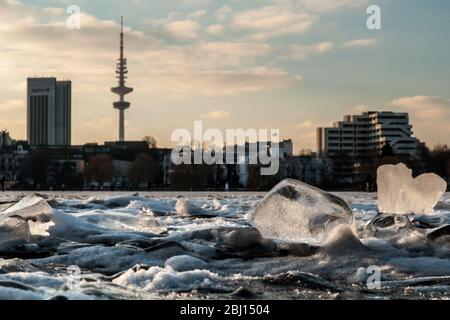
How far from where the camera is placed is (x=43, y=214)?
1523 cm

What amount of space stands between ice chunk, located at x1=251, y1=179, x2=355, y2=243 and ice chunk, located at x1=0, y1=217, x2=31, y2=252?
3882 mm

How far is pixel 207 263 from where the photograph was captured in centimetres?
1053

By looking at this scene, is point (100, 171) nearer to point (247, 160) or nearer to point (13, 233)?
point (247, 160)

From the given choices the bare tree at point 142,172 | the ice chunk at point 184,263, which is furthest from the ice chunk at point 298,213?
the bare tree at point 142,172

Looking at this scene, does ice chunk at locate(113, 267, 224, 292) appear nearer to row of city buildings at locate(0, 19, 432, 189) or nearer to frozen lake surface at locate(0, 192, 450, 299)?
frozen lake surface at locate(0, 192, 450, 299)

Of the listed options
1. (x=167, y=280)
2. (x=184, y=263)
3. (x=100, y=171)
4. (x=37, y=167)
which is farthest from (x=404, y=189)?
(x=37, y=167)

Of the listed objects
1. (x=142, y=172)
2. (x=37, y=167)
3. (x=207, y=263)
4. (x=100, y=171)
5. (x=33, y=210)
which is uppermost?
(x=37, y=167)

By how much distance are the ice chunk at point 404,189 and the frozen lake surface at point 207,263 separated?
19.9 feet

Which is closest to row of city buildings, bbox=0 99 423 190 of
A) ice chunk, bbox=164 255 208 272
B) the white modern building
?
the white modern building

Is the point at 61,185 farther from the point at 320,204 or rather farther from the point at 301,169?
the point at 320,204

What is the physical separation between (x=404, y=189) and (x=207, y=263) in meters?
12.1

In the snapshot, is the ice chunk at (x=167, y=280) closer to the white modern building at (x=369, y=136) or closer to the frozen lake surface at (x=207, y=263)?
the frozen lake surface at (x=207, y=263)

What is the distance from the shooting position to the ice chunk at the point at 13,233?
41.3 ft
